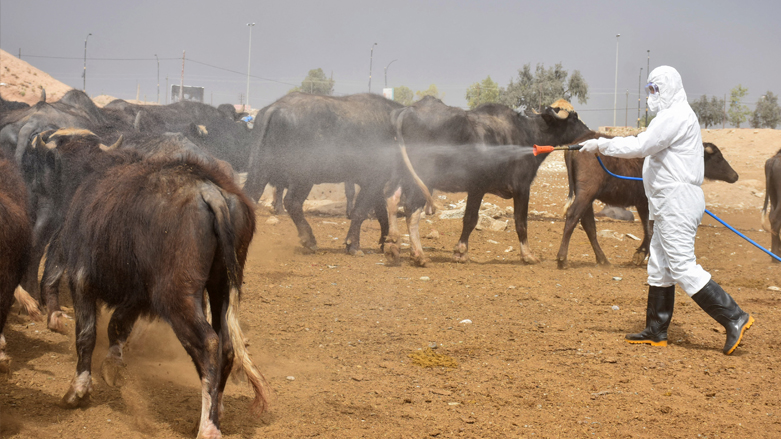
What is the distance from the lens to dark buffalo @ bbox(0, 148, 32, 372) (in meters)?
3.76

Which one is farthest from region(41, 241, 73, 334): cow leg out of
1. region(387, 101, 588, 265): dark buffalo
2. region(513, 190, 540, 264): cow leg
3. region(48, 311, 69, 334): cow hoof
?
region(513, 190, 540, 264): cow leg

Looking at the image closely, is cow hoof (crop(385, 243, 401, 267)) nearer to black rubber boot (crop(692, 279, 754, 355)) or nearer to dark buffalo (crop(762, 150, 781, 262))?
black rubber boot (crop(692, 279, 754, 355))

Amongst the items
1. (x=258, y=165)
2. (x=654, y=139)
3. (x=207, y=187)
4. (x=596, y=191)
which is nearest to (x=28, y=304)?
(x=207, y=187)

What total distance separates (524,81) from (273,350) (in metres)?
39.0

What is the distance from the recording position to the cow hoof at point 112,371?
4445 mm

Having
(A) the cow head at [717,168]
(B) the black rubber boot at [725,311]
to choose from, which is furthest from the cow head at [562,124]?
(B) the black rubber boot at [725,311]

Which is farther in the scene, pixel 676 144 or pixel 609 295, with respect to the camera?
pixel 609 295

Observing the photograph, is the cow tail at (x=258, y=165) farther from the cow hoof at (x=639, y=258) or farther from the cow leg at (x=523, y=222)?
the cow hoof at (x=639, y=258)

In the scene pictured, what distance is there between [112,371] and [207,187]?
5.43ft

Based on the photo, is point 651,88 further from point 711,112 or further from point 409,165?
point 711,112

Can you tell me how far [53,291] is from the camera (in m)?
5.70

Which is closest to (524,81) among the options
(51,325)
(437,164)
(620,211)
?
(620,211)

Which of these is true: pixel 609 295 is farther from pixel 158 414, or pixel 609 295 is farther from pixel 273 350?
pixel 158 414

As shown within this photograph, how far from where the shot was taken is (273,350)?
17.9 feet
